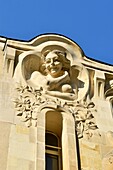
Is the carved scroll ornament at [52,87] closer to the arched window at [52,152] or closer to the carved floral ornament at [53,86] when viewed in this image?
the carved floral ornament at [53,86]

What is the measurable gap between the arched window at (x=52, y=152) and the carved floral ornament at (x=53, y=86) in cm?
56

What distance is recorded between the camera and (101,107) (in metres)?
10.2

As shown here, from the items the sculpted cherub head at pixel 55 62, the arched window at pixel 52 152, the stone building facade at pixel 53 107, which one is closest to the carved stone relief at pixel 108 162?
the stone building facade at pixel 53 107

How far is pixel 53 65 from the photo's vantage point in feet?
34.3

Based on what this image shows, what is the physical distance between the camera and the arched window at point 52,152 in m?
8.68

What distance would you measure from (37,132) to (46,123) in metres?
0.79

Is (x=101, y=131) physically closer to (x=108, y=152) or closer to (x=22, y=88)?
(x=108, y=152)

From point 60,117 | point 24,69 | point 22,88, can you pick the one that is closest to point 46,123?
point 60,117

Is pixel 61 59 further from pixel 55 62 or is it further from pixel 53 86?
pixel 53 86

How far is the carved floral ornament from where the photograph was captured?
9.34m

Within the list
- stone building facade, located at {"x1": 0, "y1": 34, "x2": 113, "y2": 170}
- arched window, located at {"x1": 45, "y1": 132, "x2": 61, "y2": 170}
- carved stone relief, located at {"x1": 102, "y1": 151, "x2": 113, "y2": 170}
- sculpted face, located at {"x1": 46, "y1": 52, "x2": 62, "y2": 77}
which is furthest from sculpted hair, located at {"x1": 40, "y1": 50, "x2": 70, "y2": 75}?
carved stone relief, located at {"x1": 102, "y1": 151, "x2": 113, "y2": 170}

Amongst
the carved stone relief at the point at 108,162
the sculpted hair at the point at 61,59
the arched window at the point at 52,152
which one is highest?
the sculpted hair at the point at 61,59

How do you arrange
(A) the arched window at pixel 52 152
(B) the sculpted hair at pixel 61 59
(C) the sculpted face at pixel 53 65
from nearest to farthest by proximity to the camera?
(A) the arched window at pixel 52 152
(C) the sculpted face at pixel 53 65
(B) the sculpted hair at pixel 61 59

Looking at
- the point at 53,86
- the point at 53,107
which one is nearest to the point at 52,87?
the point at 53,86
